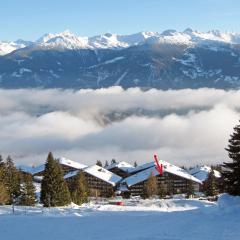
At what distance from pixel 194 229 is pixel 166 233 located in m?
2.64

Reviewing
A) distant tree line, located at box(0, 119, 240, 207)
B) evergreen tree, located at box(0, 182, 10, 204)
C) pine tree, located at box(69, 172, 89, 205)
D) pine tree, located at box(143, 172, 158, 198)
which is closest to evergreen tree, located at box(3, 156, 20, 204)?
Result: distant tree line, located at box(0, 119, 240, 207)

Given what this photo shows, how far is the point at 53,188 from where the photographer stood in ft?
313

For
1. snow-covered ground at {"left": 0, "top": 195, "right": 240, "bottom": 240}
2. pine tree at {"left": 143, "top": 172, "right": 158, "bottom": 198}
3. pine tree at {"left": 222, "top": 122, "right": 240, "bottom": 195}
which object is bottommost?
snow-covered ground at {"left": 0, "top": 195, "right": 240, "bottom": 240}

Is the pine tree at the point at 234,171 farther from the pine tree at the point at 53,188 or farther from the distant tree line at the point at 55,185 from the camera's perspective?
the pine tree at the point at 53,188

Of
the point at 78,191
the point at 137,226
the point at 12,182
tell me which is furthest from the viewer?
the point at 78,191

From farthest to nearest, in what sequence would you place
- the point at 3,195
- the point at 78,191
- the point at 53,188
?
the point at 78,191, the point at 3,195, the point at 53,188

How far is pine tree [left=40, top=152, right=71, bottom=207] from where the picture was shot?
94.6 m

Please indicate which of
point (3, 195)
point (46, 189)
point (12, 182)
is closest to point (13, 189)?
point (12, 182)

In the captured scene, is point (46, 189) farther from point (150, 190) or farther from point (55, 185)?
point (150, 190)

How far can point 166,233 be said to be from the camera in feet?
141

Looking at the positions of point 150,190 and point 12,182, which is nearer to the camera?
point 12,182

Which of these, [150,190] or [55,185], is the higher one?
[150,190]

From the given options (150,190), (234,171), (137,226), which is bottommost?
(137,226)

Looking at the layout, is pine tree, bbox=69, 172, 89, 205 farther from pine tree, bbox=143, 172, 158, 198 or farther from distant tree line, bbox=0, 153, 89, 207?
pine tree, bbox=143, 172, 158, 198
